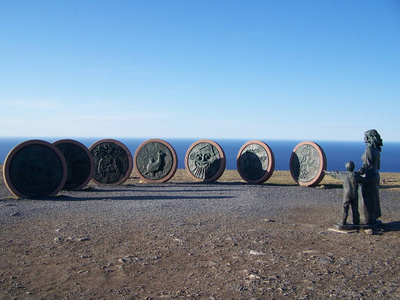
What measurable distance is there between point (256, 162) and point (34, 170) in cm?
832

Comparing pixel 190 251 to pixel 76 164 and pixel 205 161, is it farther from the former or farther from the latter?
pixel 205 161

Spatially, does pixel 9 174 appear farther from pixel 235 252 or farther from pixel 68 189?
pixel 235 252

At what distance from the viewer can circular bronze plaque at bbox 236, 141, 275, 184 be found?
1511cm

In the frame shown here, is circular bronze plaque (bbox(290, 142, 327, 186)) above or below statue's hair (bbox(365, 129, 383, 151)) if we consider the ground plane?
below

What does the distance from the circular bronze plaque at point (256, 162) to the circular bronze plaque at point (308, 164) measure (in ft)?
3.07

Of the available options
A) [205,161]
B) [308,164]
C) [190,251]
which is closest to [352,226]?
[190,251]

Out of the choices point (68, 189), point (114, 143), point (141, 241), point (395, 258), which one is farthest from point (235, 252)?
point (114, 143)

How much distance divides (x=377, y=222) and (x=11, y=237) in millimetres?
7376

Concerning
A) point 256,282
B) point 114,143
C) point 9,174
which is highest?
point 114,143

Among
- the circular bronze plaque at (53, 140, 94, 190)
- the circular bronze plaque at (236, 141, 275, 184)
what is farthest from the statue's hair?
the circular bronze plaque at (53, 140, 94, 190)

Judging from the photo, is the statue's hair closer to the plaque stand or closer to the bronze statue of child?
the bronze statue of child

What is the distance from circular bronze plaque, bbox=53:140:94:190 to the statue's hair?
29.7 ft

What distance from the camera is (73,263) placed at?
565cm

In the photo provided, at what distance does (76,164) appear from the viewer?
1349cm
